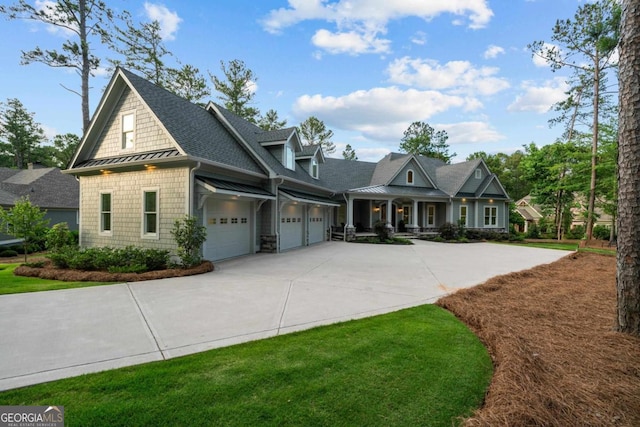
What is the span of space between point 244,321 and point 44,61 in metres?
19.2

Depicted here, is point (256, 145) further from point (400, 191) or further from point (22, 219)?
point (400, 191)

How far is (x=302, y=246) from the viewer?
15.6 m

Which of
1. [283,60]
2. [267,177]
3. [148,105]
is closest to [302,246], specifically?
[267,177]

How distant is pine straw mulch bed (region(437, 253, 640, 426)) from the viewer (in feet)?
7.20

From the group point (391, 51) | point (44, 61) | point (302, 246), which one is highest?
point (391, 51)

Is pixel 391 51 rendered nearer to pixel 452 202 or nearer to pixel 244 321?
pixel 452 202

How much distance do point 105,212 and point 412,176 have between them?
20.1m

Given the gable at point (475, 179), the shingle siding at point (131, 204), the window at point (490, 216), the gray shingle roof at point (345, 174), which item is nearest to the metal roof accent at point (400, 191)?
the gray shingle roof at point (345, 174)

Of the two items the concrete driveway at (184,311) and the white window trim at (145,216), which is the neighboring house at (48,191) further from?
the concrete driveway at (184,311)

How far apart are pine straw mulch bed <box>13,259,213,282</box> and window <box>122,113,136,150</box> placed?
4.89 metres

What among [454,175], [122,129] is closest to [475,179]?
[454,175]

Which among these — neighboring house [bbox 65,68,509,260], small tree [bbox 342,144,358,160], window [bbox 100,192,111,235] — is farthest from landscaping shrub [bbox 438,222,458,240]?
small tree [bbox 342,144,358,160]

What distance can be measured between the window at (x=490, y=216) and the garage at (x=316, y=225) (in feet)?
49.5

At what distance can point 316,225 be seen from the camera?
1792 centimetres
